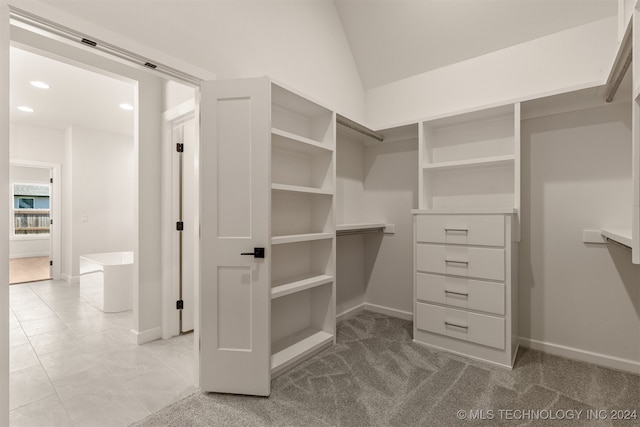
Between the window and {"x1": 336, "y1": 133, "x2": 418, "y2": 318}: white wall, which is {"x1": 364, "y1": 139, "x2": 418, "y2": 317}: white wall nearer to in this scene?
{"x1": 336, "y1": 133, "x2": 418, "y2": 318}: white wall

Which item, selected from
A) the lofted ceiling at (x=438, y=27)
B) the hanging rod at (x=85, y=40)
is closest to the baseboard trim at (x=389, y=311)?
the lofted ceiling at (x=438, y=27)

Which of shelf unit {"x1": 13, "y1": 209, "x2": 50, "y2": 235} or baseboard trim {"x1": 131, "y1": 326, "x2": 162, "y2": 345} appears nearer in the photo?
baseboard trim {"x1": 131, "y1": 326, "x2": 162, "y2": 345}

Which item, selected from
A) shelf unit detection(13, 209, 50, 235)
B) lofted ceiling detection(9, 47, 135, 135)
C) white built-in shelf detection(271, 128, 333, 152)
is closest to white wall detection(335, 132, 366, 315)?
white built-in shelf detection(271, 128, 333, 152)

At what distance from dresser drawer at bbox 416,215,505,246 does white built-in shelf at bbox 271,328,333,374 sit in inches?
47.3

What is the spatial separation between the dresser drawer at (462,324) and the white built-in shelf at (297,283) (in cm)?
88

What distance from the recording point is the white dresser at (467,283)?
212 centimetres

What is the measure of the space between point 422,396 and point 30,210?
11120 mm

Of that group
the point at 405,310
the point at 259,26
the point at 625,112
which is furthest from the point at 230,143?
the point at 625,112

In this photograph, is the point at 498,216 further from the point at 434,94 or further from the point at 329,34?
the point at 329,34

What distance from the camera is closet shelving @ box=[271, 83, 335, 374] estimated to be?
2.35 meters

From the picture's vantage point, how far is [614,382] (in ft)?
6.39

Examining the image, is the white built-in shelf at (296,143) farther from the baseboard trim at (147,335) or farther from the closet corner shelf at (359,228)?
the baseboard trim at (147,335)

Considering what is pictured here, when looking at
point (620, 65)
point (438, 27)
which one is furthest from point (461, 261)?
point (438, 27)

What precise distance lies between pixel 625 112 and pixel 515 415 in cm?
226
